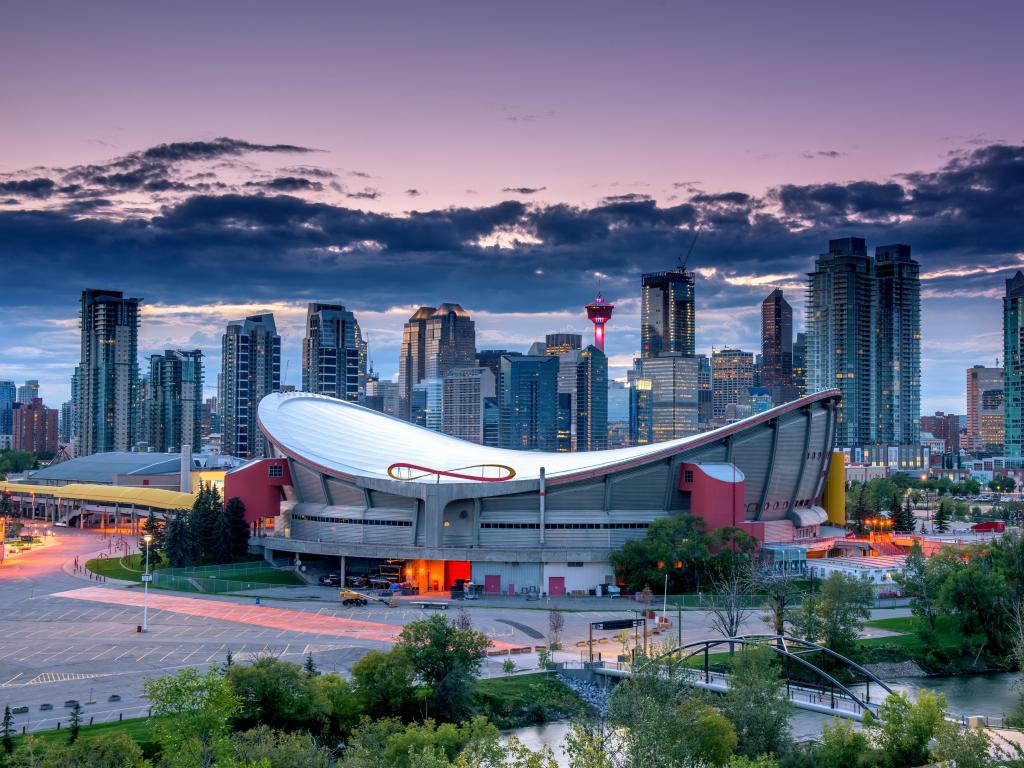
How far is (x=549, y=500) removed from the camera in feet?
258

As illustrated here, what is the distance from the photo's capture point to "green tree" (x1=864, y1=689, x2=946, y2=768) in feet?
120

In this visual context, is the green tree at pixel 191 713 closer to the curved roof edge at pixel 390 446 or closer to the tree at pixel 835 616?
the tree at pixel 835 616

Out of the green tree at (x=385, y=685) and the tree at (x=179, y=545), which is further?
the tree at (x=179, y=545)

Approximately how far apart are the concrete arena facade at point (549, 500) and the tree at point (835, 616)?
20.2m

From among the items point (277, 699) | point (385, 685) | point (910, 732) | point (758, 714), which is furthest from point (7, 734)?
point (910, 732)

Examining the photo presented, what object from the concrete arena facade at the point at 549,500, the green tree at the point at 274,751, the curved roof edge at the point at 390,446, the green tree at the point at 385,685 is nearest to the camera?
the green tree at the point at 274,751

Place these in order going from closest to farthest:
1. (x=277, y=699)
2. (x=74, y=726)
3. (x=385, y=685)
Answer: (x=74, y=726) < (x=277, y=699) < (x=385, y=685)

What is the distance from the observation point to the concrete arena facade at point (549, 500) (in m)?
76.7

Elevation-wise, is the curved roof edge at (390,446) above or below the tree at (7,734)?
above

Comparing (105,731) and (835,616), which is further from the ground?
(835,616)

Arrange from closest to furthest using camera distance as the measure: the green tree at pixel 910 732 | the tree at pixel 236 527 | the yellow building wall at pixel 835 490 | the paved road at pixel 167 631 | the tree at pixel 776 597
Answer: the green tree at pixel 910 732
the paved road at pixel 167 631
the tree at pixel 776 597
the tree at pixel 236 527
the yellow building wall at pixel 835 490

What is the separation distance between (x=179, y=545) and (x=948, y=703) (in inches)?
2209

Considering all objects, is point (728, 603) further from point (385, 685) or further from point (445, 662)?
point (385, 685)

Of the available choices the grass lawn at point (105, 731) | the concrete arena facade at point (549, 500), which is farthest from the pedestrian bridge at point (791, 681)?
the concrete arena facade at point (549, 500)
